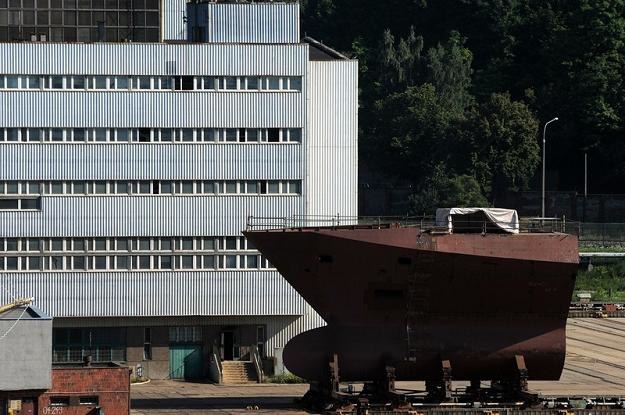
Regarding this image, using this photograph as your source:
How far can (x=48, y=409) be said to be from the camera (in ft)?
204

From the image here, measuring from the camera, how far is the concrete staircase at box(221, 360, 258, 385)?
79250 millimetres

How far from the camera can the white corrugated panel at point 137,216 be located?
3086 inches

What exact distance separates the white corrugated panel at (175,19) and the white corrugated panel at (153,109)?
7.32 meters

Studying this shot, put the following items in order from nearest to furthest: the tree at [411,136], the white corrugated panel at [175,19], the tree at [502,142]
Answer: the white corrugated panel at [175,19] → the tree at [502,142] → the tree at [411,136]

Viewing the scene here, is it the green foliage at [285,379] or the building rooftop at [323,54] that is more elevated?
the building rooftop at [323,54]

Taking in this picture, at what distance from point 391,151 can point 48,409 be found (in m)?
86.2

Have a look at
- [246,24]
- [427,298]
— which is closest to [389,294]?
[427,298]

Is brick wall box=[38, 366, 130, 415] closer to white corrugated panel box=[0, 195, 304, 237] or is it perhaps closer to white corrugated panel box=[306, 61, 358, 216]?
white corrugated panel box=[0, 195, 304, 237]

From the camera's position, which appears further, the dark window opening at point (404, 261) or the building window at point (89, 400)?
the dark window opening at point (404, 261)

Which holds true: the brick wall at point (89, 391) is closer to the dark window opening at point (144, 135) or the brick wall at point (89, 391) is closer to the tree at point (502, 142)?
the dark window opening at point (144, 135)

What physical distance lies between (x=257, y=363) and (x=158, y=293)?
526 cm

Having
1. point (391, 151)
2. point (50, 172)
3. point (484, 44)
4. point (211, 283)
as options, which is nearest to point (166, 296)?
point (211, 283)

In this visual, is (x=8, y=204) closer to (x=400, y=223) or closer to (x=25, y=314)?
(x=25, y=314)

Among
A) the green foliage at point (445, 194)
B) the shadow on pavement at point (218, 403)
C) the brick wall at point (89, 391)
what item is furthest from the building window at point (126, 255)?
the green foliage at point (445, 194)
